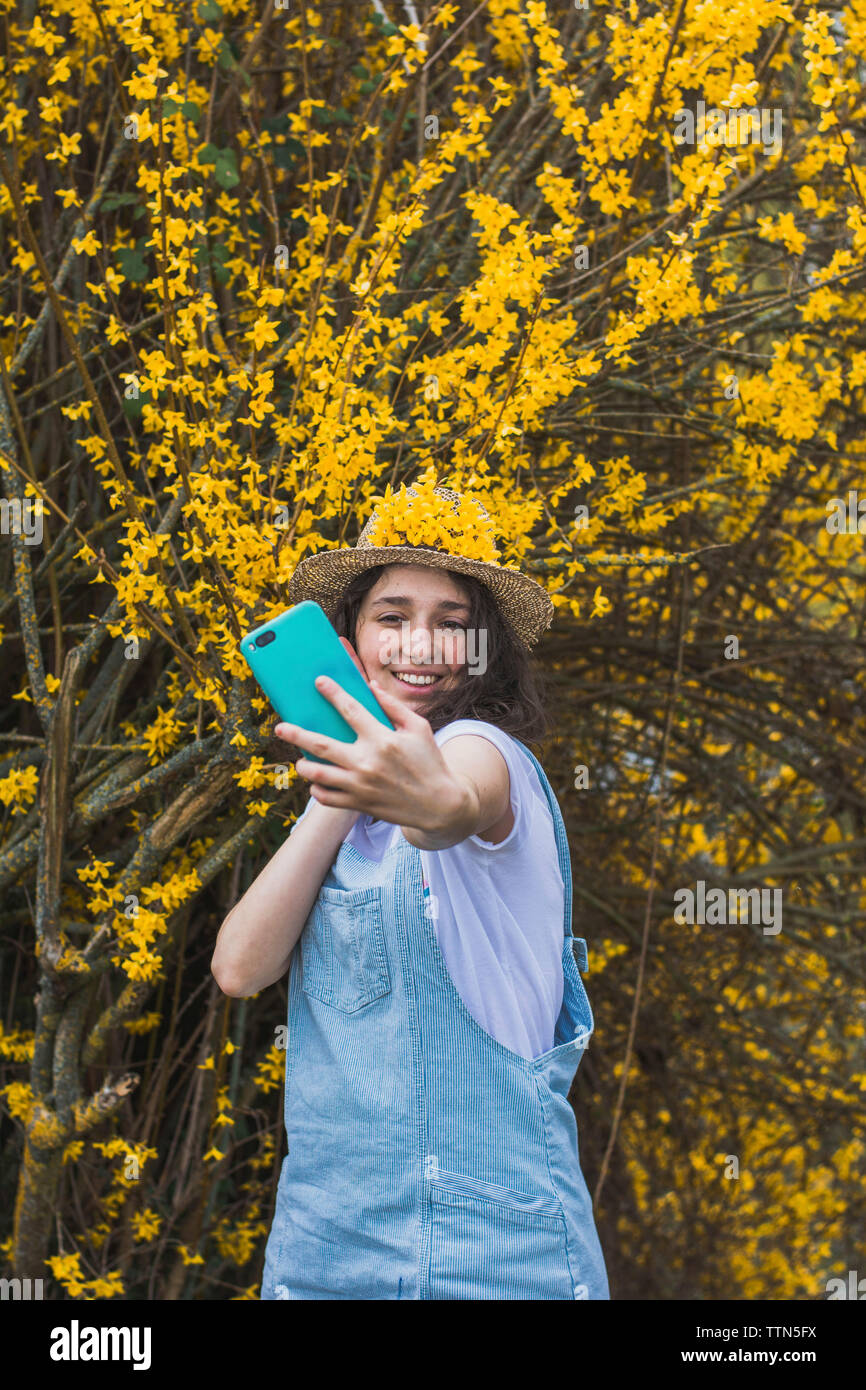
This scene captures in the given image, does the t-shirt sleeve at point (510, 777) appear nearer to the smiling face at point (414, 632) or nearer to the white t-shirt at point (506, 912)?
the white t-shirt at point (506, 912)

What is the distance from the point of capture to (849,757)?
13.4ft

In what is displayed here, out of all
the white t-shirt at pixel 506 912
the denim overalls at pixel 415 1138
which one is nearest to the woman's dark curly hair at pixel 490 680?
the white t-shirt at pixel 506 912

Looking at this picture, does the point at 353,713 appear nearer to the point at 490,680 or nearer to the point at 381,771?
the point at 381,771

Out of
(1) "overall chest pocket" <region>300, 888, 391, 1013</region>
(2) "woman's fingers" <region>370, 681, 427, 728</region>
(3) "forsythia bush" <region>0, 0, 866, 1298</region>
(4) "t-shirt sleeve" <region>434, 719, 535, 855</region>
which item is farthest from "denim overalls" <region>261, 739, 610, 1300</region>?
(3) "forsythia bush" <region>0, 0, 866, 1298</region>

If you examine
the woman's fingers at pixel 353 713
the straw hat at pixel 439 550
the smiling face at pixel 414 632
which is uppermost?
the straw hat at pixel 439 550

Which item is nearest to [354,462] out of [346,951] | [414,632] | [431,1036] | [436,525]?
[436,525]

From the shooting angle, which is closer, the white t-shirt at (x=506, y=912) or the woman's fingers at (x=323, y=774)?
the woman's fingers at (x=323, y=774)

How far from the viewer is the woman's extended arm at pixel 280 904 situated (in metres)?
1.50

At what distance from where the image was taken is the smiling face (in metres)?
1.59

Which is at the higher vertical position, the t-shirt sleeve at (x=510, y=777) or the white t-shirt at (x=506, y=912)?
the t-shirt sleeve at (x=510, y=777)

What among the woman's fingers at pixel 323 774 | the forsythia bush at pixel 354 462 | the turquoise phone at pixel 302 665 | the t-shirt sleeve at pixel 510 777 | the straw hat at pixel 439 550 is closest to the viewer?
the woman's fingers at pixel 323 774

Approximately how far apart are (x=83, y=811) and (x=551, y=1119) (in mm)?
1295

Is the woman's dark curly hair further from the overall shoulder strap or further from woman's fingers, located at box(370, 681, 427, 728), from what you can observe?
woman's fingers, located at box(370, 681, 427, 728)

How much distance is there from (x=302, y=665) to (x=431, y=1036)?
451mm
